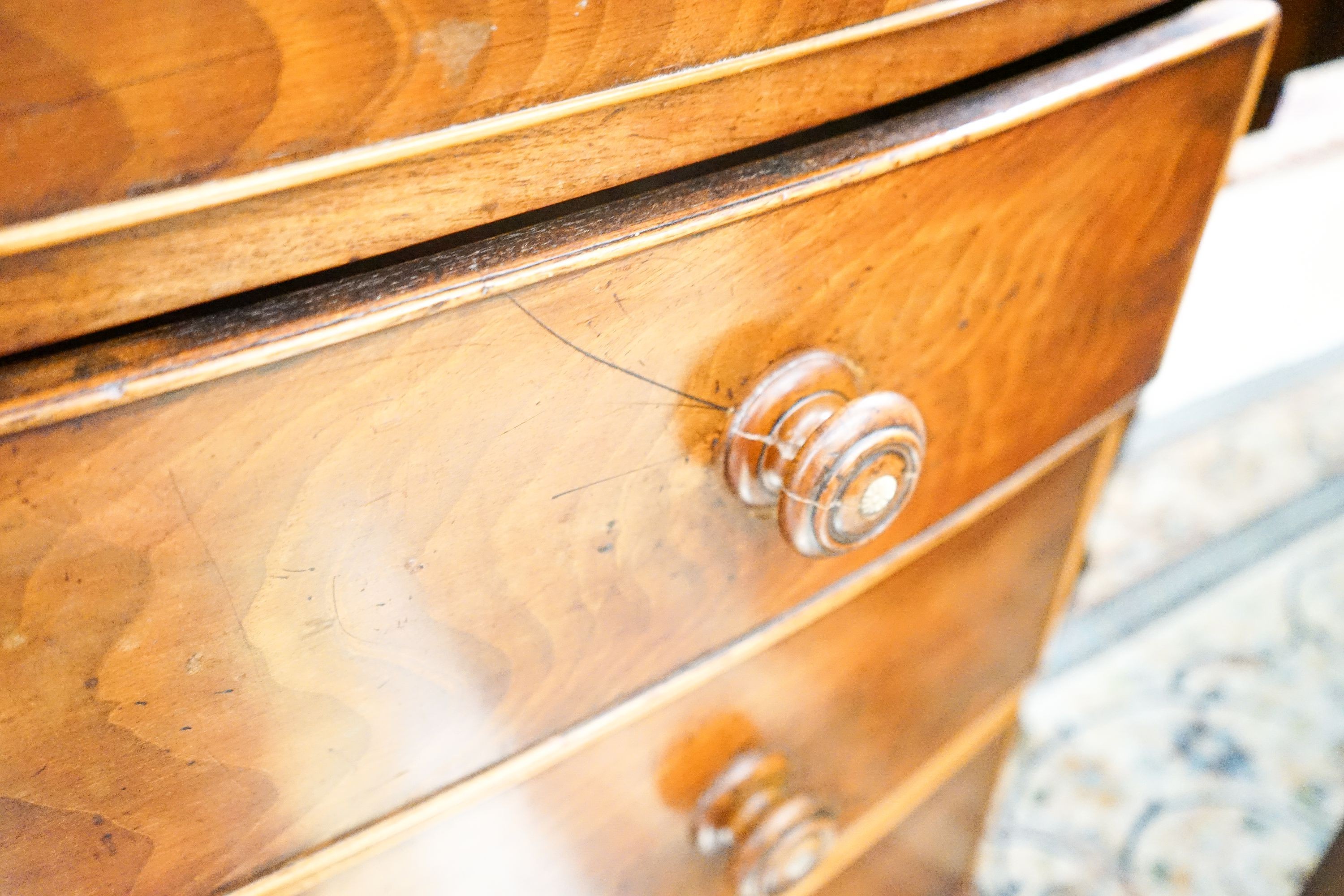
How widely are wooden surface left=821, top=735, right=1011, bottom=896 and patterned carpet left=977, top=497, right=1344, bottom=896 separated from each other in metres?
0.18

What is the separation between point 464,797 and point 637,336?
0.49 feet

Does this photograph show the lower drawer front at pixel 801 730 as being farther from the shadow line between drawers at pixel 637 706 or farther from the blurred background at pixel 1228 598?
the blurred background at pixel 1228 598

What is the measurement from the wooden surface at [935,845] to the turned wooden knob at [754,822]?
0.15 meters

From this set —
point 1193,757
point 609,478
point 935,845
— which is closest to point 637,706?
point 609,478

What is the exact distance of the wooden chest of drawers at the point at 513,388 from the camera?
0.55ft

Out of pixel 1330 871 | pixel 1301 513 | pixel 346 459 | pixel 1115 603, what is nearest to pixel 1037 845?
pixel 1115 603

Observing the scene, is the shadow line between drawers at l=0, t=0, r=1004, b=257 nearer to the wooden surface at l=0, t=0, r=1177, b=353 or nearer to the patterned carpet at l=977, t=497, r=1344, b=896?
the wooden surface at l=0, t=0, r=1177, b=353

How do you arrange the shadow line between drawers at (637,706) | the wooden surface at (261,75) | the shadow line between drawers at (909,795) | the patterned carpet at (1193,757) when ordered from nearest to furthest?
1. the wooden surface at (261,75)
2. the shadow line between drawers at (637,706)
3. the shadow line between drawers at (909,795)
4. the patterned carpet at (1193,757)

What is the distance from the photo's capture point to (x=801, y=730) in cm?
37

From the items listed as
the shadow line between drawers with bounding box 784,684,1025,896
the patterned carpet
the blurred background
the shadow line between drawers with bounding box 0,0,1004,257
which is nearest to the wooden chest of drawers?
the shadow line between drawers with bounding box 0,0,1004,257

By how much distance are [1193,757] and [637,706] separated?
2.45 ft

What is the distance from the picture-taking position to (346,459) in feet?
0.63


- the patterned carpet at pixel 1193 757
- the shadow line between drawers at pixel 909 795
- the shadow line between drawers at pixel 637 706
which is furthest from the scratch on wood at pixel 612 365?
the patterned carpet at pixel 1193 757

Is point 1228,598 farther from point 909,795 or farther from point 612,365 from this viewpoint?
point 612,365
